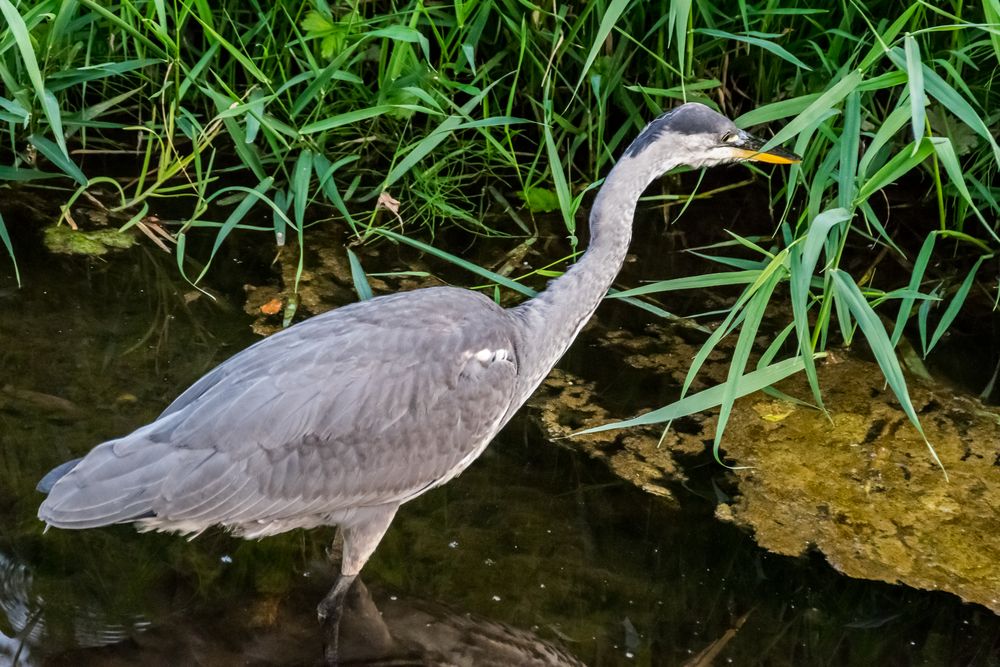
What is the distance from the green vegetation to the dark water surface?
1.69 feet

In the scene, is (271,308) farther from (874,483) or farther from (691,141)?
(874,483)

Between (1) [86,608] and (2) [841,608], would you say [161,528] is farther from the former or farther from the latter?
(2) [841,608]


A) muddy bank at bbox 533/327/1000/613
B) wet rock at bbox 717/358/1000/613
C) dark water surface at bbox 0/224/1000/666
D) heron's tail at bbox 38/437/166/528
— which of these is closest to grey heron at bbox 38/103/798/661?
heron's tail at bbox 38/437/166/528

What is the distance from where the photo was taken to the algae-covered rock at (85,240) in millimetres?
3984

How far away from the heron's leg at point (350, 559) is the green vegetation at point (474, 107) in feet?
2.81

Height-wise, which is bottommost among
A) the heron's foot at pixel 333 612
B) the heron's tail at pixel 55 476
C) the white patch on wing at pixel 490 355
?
the heron's foot at pixel 333 612

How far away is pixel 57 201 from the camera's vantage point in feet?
13.8

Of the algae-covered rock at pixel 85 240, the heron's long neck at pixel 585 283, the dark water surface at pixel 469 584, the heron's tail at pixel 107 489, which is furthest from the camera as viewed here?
the algae-covered rock at pixel 85 240

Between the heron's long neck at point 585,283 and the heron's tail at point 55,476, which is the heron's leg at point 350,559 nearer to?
the heron's long neck at point 585,283

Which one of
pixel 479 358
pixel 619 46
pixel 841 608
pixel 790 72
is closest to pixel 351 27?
pixel 619 46

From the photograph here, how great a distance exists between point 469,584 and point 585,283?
2.63 ft

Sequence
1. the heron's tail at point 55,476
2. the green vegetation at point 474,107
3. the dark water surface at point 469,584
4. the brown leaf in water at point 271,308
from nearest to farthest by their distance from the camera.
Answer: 1. the heron's tail at point 55,476
2. the dark water surface at point 469,584
3. the green vegetation at point 474,107
4. the brown leaf in water at point 271,308

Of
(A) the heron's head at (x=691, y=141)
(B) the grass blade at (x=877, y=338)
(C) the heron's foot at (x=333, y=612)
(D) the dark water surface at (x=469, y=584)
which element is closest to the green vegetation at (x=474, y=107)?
(A) the heron's head at (x=691, y=141)

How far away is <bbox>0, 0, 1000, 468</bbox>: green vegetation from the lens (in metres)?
3.49
